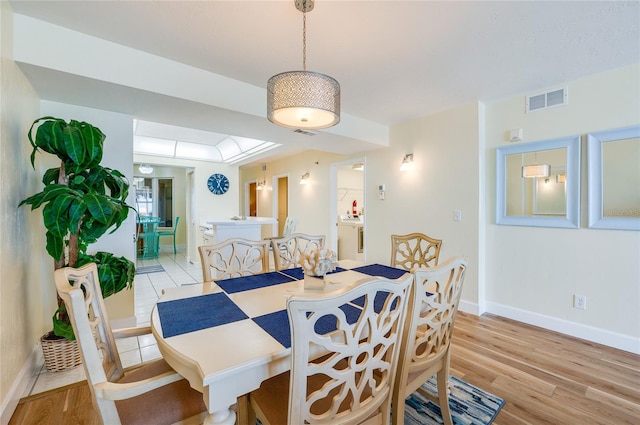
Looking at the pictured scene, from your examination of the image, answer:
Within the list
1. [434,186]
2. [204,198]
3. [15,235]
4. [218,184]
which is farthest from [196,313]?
[218,184]

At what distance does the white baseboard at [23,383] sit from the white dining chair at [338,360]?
1542 millimetres

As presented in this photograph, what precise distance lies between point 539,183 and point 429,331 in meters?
2.52

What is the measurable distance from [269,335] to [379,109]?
9.83 ft

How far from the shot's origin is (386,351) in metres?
1.11

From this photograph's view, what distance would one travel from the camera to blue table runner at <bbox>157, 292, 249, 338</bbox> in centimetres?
117

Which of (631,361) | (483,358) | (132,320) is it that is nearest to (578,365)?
(631,361)

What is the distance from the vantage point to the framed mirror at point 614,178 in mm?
2350

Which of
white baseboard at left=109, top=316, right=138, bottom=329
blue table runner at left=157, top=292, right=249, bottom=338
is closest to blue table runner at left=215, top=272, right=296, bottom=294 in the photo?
blue table runner at left=157, top=292, right=249, bottom=338

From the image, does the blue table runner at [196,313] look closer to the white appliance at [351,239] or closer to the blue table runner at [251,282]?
the blue table runner at [251,282]

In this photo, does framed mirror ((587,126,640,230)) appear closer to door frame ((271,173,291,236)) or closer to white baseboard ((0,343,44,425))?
white baseboard ((0,343,44,425))

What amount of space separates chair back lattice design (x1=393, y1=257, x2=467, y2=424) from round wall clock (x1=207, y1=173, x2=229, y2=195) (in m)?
5.44

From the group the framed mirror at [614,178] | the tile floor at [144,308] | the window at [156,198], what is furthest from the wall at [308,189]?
the framed mirror at [614,178]

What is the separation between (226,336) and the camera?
1099 mm

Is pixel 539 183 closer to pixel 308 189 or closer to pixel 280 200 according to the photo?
pixel 308 189
